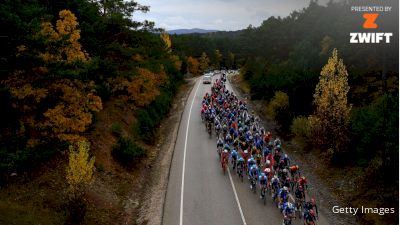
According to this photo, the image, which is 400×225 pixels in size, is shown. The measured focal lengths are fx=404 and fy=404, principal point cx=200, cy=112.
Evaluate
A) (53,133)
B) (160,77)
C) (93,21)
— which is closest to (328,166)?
(53,133)

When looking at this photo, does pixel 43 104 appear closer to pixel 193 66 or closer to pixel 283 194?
pixel 283 194

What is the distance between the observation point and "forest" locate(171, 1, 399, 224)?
21688 millimetres

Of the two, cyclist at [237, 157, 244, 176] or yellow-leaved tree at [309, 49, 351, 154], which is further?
yellow-leaved tree at [309, 49, 351, 154]

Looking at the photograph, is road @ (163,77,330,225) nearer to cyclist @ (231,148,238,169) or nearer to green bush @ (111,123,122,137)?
cyclist @ (231,148,238,169)

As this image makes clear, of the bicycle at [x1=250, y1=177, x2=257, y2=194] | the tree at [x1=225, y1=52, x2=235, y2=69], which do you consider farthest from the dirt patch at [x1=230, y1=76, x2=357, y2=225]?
the tree at [x1=225, y1=52, x2=235, y2=69]

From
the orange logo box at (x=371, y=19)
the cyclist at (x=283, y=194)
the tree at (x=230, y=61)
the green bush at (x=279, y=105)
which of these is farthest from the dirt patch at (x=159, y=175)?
the tree at (x=230, y=61)

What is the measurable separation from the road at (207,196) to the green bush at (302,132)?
22.5ft

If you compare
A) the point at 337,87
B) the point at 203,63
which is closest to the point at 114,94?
the point at 337,87

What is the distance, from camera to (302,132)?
31641 millimetres

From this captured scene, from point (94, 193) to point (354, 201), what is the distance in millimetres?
13347

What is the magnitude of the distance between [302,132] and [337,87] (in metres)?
7.69

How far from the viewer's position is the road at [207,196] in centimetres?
1870

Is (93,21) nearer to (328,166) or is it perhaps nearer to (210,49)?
(328,166)

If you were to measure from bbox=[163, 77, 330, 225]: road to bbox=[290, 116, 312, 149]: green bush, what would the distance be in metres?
6.85
